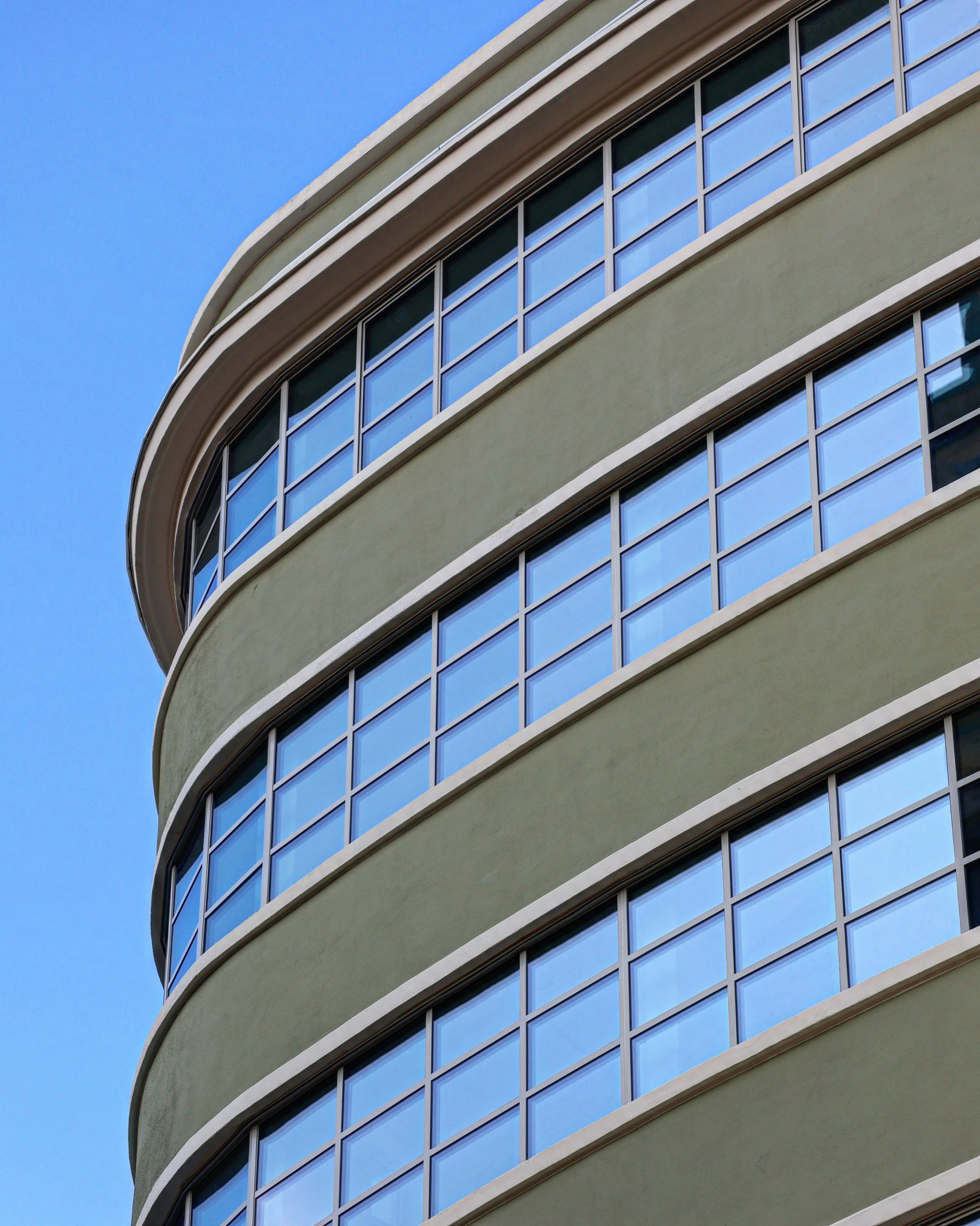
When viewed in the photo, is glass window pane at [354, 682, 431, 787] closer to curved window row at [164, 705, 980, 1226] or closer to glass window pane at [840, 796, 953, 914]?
curved window row at [164, 705, 980, 1226]

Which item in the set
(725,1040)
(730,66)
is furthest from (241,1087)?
(730,66)

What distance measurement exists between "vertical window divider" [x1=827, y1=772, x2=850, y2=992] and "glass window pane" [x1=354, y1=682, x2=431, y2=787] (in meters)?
3.98

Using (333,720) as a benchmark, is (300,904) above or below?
below

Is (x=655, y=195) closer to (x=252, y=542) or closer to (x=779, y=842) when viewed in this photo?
(x=252, y=542)

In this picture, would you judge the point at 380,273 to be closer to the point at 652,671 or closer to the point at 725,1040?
the point at 652,671

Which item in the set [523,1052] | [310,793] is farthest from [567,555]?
[523,1052]

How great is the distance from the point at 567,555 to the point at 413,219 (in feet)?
13.7

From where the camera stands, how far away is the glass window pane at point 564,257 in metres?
19.3

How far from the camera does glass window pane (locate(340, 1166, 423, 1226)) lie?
1598cm

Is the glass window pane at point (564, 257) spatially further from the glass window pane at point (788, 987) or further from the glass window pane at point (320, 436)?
the glass window pane at point (788, 987)

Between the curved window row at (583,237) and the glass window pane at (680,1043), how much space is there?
21.4 feet

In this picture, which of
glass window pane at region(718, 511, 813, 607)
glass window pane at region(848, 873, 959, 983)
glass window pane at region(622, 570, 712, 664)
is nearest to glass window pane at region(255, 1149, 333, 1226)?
glass window pane at region(622, 570, 712, 664)

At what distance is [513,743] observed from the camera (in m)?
17.1

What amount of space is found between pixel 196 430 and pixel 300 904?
5.75 metres
